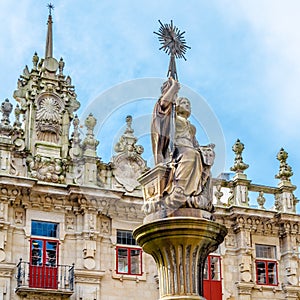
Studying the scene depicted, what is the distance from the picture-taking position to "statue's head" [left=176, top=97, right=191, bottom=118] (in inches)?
491

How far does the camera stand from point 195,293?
37.6ft

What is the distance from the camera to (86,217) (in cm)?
2642

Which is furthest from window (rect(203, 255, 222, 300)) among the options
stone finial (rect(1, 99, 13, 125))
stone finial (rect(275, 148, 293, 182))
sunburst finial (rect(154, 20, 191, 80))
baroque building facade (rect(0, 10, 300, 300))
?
sunburst finial (rect(154, 20, 191, 80))

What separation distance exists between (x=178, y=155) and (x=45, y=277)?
1447 cm

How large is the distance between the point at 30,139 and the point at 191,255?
16802 millimetres

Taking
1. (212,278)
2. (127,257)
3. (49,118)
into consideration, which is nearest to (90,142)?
(49,118)

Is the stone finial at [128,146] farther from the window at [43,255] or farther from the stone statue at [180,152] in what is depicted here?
the stone statue at [180,152]

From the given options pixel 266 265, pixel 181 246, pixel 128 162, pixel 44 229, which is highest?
pixel 128 162

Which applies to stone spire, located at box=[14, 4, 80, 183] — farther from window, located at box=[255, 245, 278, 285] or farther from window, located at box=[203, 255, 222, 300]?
window, located at box=[255, 245, 278, 285]

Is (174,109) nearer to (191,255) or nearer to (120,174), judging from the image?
(191,255)

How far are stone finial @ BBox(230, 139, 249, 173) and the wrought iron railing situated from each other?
861 centimetres

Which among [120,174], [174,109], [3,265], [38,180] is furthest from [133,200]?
[174,109]

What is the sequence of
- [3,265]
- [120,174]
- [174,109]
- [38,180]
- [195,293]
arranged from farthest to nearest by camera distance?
[120,174] → [38,180] → [3,265] → [174,109] → [195,293]

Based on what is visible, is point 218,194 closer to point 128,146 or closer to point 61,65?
point 128,146
